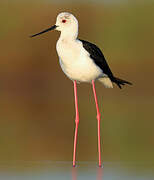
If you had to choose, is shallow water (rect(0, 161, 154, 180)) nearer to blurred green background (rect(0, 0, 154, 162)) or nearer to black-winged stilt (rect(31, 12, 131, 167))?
black-winged stilt (rect(31, 12, 131, 167))

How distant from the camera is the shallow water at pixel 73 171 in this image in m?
7.47

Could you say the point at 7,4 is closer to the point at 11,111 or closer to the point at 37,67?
the point at 37,67

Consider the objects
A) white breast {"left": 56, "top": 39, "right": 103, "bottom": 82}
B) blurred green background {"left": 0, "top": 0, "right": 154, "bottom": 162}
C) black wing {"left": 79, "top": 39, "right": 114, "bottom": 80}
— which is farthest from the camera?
blurred green background {"left": 0, "top": 0, "right": 154, "bottom": 162}

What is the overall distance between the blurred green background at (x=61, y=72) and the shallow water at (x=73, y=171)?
377 cm

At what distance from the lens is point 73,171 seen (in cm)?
793

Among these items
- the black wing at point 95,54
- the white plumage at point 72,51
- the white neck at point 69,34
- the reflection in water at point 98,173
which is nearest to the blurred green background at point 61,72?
the black wing at point 95,54

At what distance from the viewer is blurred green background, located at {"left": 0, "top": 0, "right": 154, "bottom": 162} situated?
13.8 metres

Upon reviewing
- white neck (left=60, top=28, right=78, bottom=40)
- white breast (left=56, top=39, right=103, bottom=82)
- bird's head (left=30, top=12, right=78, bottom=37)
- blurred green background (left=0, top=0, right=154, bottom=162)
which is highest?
bird's head (left=30, top=12, right=78, bottom=37)

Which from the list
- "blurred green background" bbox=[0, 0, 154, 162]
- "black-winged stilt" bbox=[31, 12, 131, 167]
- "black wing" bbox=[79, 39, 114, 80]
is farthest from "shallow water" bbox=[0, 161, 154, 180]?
"blurred green background" bbox=[0, 0, 154, 162]

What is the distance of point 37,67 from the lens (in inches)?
832

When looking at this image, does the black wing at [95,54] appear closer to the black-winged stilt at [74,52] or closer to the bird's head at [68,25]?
the black-winged stilt at [74,52]

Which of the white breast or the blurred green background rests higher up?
the white breast

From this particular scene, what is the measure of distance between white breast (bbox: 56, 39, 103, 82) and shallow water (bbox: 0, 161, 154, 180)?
1198mm

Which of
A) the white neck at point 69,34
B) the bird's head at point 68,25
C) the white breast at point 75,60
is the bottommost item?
the white breast at point 75,60
